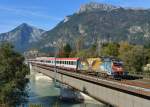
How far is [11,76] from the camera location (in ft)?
220

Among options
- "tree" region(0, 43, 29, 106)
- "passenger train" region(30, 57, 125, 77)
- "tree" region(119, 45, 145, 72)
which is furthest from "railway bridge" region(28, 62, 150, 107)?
"tree" region(119, 45, 145, 72)

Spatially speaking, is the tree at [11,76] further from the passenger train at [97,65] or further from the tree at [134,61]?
the tree at [134,61]

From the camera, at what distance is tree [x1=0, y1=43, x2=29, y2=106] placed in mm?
61156

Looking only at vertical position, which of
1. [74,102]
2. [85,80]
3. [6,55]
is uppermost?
[6,55]

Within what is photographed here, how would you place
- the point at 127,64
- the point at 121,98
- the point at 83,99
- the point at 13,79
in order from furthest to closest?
the point at 127,64
the point at 83,99
the point at 13,79
the point at 121,98

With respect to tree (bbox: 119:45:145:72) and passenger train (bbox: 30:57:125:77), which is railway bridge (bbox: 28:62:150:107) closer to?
passenger train (bbox: 30:57:125:77)

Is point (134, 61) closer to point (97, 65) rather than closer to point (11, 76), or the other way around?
point (97, 65)

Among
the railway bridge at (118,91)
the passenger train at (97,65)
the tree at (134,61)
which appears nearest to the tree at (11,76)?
the railway bridge at (118,91)

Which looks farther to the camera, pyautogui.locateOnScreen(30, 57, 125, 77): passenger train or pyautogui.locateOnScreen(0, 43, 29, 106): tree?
pyautogui.locateOnScreen(30, 57, 125, 77): passenger train

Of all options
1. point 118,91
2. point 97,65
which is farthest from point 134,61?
A: point 118,91

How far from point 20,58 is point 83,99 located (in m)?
24.3

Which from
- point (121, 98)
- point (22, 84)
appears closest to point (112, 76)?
point (22, 84)

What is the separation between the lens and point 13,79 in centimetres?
6569

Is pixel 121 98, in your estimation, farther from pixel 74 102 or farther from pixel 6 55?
pixel 74 102
